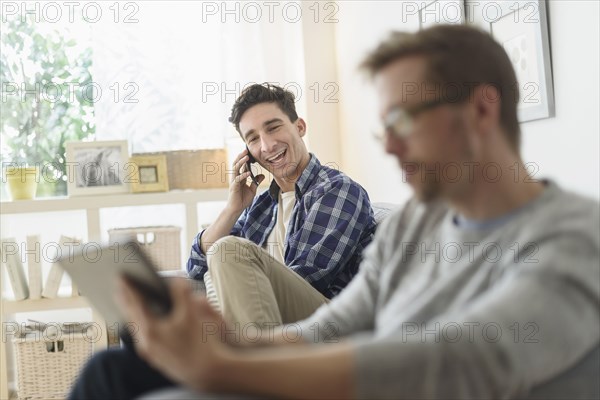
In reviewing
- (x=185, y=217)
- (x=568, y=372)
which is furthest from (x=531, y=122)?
(x=185, y=217)

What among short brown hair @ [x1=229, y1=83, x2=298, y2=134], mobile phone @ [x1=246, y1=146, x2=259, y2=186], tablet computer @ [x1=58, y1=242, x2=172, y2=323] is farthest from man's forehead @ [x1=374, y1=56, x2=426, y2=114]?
mobile phone @ [x1=246, y1=146, x2=259, y2=186]

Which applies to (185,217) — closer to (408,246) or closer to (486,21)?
(486,21)

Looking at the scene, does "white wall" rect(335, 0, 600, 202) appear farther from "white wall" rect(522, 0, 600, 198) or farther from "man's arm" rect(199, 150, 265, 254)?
"man's arm" rect(199, 150, 265, 254)

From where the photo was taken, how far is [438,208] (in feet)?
4.26

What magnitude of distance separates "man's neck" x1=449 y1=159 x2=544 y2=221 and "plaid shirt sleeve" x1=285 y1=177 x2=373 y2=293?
114 centimetres

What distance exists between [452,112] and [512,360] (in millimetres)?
372

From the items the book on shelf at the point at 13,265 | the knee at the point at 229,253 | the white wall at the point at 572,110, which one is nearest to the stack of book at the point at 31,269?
the book on shelf at the point at 13,265

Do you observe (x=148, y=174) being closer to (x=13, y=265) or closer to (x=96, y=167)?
(x=96, y=167)

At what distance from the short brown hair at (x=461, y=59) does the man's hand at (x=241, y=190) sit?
1.68 metres

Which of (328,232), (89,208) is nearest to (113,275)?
(328,232)

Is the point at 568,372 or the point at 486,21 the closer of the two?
the point at 568,372

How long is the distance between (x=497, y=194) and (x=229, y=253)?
1074 mm

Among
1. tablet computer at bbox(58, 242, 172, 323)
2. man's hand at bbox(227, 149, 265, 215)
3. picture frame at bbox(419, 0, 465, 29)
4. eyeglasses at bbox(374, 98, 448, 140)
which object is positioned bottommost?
tablet computer at bbox(58, 242, 172, 323)

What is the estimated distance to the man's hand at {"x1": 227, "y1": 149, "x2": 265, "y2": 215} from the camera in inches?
112
